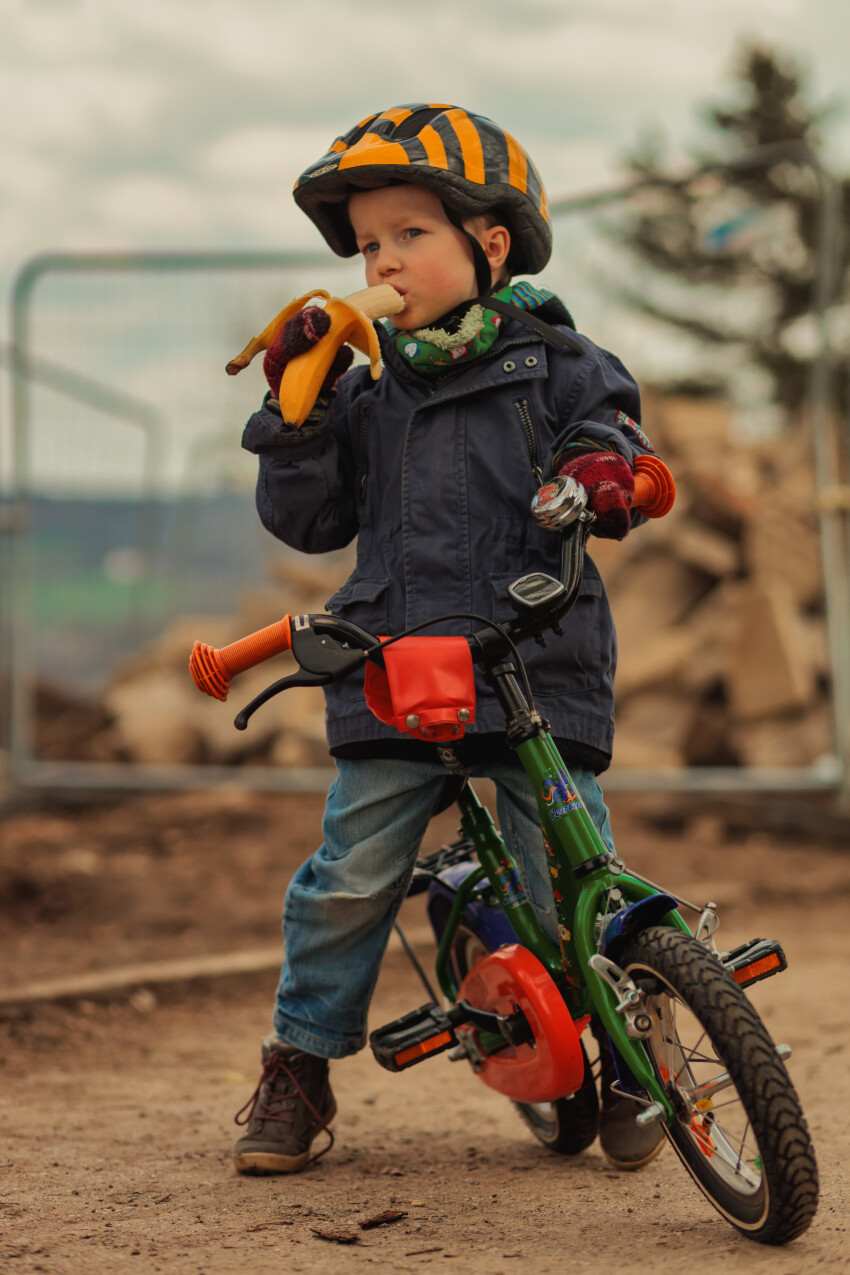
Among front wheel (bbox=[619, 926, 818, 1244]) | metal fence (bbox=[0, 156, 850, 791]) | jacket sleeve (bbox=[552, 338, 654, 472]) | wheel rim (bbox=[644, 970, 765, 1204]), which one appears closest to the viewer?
front wheel (bbox=[619, 926, 818, 1244])

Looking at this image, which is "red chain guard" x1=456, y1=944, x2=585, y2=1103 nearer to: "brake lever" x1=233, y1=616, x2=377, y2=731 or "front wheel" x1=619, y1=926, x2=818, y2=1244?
"front wheel" x1=619, y1=926, x2=818, y2=1244

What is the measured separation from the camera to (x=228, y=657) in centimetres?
208

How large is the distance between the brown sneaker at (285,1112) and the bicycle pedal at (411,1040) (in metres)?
0.25

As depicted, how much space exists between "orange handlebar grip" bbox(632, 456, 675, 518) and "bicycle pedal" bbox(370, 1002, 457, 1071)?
989 millimetres

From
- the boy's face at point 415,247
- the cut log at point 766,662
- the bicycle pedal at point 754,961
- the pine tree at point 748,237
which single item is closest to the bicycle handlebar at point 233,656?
the boy's face at point 415,247

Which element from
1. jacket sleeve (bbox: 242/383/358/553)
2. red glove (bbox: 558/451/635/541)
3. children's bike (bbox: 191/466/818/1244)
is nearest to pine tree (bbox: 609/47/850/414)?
jacket sleeve (bbox: 242/383/358/553)

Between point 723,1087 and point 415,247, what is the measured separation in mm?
1518

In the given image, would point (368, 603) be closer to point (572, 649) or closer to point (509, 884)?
point (572, 649)

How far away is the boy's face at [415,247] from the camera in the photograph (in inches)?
99.0

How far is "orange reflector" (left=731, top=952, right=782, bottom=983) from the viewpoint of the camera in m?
2.14

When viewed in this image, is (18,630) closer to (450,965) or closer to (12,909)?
(12,909)

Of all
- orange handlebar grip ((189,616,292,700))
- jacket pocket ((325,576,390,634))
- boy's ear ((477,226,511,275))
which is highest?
boy's ear ((477,226,511,275))

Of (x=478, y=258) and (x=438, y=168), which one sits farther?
(x=478, y=258)

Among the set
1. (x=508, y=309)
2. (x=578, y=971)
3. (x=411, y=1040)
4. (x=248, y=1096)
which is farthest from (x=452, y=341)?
(x=248, y=1096)
